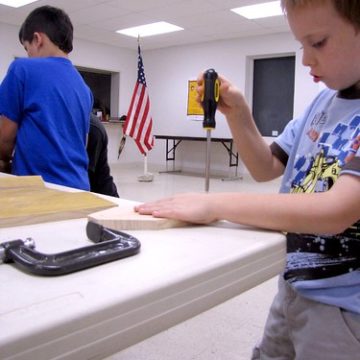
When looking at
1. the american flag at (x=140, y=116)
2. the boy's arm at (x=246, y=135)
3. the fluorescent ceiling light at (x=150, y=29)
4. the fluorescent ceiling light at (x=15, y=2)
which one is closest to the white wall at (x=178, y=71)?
the fluorescent ceiling light at (x=150, y=29)

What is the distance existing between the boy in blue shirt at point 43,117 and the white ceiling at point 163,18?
412 cm

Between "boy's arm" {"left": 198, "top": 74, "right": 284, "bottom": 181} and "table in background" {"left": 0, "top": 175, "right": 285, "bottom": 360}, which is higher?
"boy's arm" {"left": 198, "top": 74, "right": 284, "bottom": 181}

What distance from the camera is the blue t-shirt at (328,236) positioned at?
71 cm

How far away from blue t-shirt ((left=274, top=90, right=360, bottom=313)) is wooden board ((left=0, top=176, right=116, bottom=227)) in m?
0.37

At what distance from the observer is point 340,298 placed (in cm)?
71

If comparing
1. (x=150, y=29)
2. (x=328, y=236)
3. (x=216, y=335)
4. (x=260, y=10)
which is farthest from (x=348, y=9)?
(x=150, y=29)

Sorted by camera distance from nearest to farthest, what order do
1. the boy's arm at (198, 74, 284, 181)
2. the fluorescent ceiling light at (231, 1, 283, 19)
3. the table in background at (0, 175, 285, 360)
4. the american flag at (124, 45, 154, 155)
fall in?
the table in background at (0, 175, 285, 360)
the boy's arm at (198, 74, 284, 181)
the fluorescent ceiling light at (231, 1, 283, 19)
the american flag at (124, 45, 154, 155)

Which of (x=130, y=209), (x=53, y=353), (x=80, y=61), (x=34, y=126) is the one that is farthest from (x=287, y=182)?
(x=80, y=61)

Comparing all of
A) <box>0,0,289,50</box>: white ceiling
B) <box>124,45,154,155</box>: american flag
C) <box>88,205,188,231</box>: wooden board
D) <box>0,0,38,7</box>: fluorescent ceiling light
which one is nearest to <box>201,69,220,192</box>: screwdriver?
<box>88,205,188,231</box>: wooden board

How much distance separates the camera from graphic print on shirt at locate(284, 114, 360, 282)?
0.71 m

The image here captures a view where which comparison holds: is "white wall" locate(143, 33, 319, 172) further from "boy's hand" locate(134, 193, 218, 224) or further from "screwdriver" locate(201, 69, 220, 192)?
"boy's hand" locate(134, 193, 218, 224)

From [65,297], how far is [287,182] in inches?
25.1

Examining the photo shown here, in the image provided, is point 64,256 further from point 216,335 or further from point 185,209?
point 216,335

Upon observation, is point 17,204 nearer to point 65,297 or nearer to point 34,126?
point 65,297
